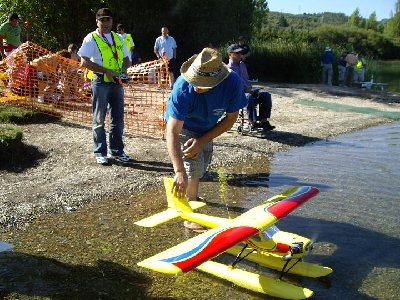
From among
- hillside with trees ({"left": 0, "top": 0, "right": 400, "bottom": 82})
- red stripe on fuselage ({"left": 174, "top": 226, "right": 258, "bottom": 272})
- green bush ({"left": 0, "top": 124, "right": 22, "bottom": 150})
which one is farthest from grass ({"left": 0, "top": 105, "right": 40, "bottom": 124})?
hillside with trees ({"left": 0, "top": 0, "right": 400, "bottom": 82})

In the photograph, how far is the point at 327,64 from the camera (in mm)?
22703

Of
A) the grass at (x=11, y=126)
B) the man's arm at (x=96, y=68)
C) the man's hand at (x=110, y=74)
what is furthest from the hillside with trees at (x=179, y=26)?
the man's hand at (x=110, y=74)

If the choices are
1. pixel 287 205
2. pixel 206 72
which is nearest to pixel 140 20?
pixel 206 72

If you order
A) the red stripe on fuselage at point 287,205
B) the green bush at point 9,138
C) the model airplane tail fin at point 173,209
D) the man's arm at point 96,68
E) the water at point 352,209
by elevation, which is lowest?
the water at point 352,209

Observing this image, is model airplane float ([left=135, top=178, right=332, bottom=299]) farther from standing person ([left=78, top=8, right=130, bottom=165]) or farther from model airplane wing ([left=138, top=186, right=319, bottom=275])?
standing person ([left=78, top=8, right=130, bottom=165])

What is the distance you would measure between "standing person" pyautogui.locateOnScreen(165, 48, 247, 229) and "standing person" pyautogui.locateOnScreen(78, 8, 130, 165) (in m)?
2.75

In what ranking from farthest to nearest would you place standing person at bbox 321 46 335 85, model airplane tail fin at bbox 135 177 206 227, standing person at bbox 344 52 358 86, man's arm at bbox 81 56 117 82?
standing person at bbox 321 46 335 85 < standing person at bbox 344 52 358 86 < man's arm at bbox 81 56 117 82 < model airplane tail fin at bbox 135 177 206 227

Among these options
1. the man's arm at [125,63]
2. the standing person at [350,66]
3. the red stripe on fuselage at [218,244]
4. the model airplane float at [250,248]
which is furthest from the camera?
the standing person at [350,66]

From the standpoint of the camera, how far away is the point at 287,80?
25641 mm

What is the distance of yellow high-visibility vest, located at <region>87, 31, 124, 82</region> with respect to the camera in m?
7.54

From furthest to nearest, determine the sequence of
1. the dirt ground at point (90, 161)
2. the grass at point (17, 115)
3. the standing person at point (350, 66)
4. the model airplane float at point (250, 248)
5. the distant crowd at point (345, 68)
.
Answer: the distant crowd at point (345, 68) → the standing person at point (350, 66) → the grass at point (17, 115) → the dirt ground at point (90, 161) → the model airplane float at point (250, 248)

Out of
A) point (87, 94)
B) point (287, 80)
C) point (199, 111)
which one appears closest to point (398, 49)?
point (287, 80)

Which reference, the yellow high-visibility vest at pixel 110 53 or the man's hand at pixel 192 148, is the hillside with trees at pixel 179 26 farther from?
the man's hand at pixel 192 148

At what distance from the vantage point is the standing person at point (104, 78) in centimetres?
745
